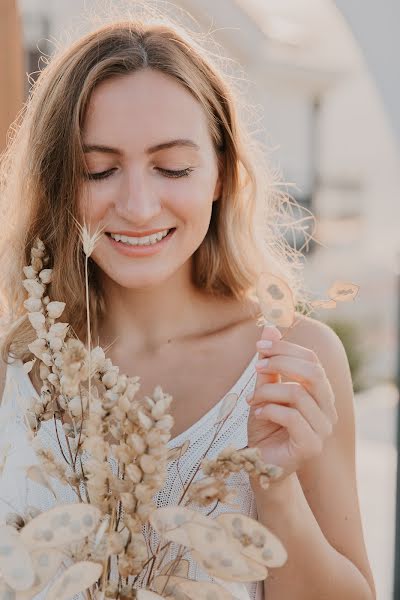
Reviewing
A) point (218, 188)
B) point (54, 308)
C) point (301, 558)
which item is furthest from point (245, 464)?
point (218, 188)

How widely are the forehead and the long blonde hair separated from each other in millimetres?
17

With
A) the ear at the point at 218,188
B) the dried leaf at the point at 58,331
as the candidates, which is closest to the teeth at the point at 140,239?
the ear at the point at 218,188

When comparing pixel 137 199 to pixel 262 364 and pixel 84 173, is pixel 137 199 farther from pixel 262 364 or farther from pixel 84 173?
pixel 262 364

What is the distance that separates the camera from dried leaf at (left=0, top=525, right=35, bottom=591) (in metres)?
0.76

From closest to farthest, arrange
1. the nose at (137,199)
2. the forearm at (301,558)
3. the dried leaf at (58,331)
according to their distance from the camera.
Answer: the dried leaf at (58,331) → the forearm at (301,558) → the nose at (137,199)

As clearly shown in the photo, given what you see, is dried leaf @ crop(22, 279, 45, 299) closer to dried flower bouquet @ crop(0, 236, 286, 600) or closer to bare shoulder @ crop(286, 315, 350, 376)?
dried flower bouquet @ crop(0, 236, 286, 600)

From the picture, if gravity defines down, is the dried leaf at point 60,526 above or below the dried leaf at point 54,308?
below

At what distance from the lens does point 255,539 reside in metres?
0.76

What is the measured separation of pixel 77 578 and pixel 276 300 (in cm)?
33

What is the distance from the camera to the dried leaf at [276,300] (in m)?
0.88

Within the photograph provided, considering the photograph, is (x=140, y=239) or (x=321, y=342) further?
(x=321, y=342)

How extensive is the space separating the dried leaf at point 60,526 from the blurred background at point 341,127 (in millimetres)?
638

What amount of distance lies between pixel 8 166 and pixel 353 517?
959 mm

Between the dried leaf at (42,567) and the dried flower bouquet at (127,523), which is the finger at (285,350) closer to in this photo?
the dried flower bouquet at (127,523)
